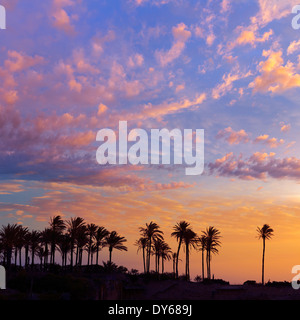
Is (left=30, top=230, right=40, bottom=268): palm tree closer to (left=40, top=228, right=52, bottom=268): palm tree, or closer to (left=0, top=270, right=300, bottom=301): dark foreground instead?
(left=40, top=228, right=52, bottom=268): palm tree

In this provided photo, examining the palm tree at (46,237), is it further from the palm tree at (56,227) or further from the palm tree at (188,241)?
the palm tree at (188,241)

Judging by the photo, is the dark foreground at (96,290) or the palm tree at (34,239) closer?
the dark foreground at (96,290)

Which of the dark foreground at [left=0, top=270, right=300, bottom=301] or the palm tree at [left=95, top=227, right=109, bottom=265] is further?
the palm tree at [left=95, top=227, right=109, bottom=265]

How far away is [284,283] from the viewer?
89688 millimetres

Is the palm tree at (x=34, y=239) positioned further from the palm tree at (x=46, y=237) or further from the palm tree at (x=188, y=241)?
the palm tree at (x=188, y=241)

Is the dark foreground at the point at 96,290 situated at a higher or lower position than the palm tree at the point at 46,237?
lower

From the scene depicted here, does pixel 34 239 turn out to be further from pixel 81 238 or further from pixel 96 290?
pixel 96 290

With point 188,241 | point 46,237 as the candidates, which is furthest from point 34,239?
point 188,241

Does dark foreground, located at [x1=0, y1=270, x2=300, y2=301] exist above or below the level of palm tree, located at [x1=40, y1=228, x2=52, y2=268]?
below

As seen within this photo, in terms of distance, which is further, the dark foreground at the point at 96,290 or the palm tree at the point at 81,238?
the palm tree at the point at 81,238

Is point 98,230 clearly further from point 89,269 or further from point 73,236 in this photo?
point 89,269

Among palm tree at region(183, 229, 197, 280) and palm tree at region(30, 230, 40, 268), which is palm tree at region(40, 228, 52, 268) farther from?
palm tree at region(183, 229, 197, 280)

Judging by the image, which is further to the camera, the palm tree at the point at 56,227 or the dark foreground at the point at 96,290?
the palm tree at the point at 56,227
